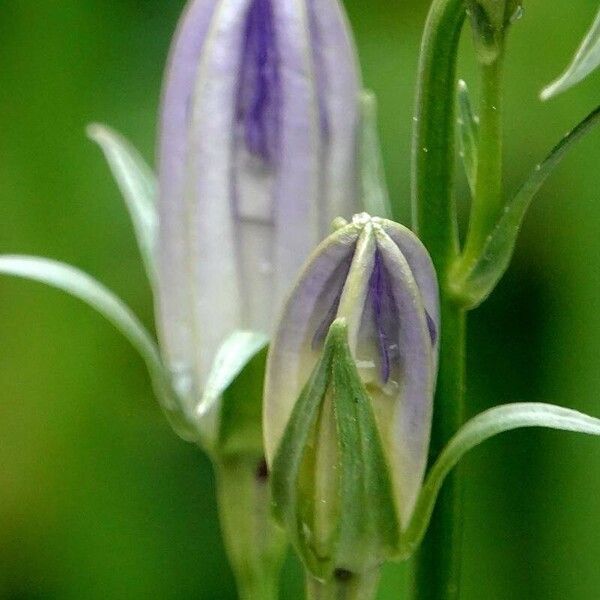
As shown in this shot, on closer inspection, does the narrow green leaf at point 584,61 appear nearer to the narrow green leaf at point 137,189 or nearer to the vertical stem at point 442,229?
the vertical stem at point 442,229

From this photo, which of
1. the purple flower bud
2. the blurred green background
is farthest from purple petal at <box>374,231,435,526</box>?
the blurred green background

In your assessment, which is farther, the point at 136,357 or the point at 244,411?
the point at 136,357

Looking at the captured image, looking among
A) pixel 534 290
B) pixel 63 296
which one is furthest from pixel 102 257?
pixel 534 290

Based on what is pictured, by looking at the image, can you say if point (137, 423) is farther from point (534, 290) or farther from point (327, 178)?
point (327, 178)

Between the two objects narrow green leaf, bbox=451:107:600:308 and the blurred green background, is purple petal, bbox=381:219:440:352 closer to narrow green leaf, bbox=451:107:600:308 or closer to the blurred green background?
narrow green leaf, bbox=451:107:600:308

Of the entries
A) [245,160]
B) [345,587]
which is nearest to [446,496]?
[345,587]

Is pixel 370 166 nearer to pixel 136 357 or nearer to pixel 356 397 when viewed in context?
pixel 356 397

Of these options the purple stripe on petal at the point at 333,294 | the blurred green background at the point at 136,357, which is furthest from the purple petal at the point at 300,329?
the blurred green background at the point at 136,357
